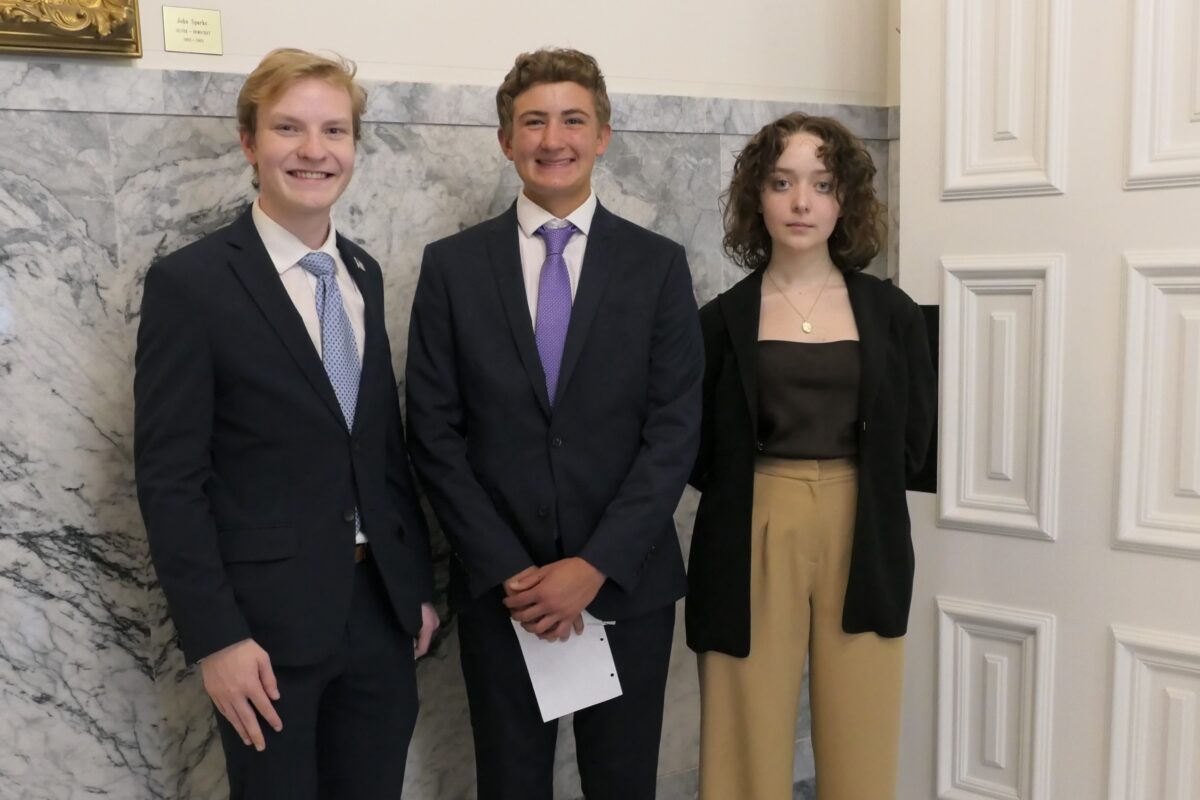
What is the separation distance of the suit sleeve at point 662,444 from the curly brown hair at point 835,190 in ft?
0.81

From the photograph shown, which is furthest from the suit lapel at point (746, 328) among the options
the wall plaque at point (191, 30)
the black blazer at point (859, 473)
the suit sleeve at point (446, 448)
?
the wall plaque at point (191, 30)

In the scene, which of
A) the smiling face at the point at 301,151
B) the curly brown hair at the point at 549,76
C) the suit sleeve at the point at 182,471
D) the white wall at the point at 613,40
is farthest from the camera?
the white wall at the point at 613,40

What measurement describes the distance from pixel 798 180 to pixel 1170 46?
0.73 m

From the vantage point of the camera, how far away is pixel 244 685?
1.53 meters

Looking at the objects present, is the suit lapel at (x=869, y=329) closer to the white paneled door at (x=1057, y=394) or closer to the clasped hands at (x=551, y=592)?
the white paneled door at (x=1057, y=394)

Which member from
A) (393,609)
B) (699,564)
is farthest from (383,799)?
(699,564)

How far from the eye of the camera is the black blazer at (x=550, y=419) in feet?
5.88

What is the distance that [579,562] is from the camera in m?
1.76

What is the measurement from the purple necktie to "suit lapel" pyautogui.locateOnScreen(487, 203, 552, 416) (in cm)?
2

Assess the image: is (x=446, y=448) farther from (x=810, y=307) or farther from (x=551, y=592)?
(x=810, y=307)

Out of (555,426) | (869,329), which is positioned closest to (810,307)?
(869,329)

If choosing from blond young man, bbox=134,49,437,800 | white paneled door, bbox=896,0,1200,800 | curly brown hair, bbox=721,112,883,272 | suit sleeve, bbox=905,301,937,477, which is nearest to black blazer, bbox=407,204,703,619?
blond young man, bbox=134,49,437,800

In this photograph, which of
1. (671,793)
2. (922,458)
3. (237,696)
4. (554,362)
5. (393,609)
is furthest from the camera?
(671,793)

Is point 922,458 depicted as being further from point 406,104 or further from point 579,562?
point 406,104
